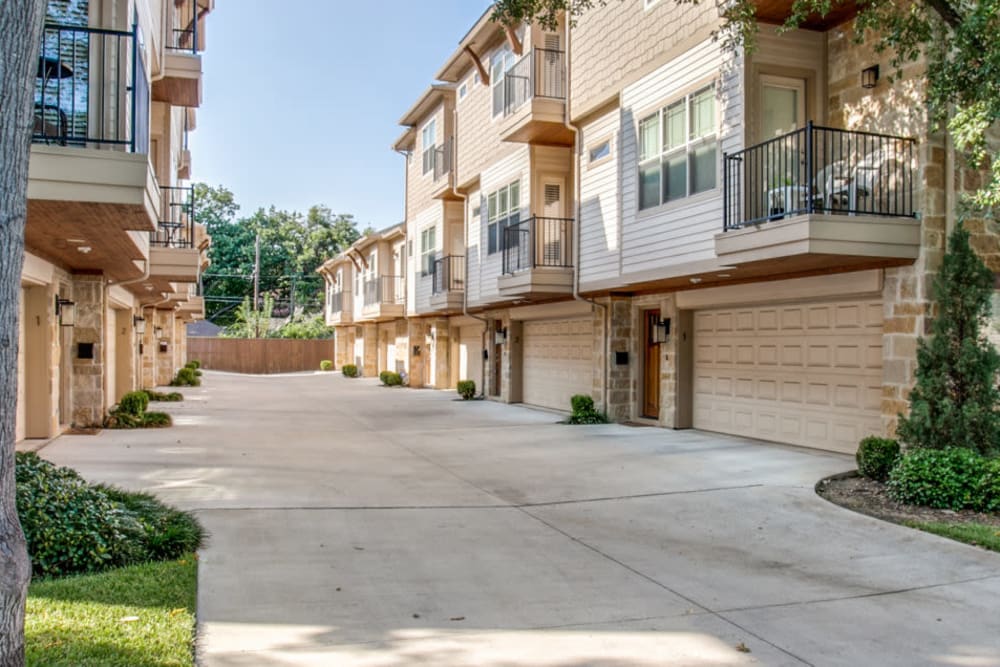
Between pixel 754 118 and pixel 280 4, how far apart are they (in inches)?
343

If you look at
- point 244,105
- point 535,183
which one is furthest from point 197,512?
point 244,105

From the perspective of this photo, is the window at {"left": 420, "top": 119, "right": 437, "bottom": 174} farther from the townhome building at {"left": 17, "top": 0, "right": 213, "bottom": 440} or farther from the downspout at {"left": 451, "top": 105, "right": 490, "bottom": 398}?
the townhome building at {"left": 17, "top": 0, "right": 213, "bottom": 440}

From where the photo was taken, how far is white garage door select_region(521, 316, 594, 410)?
17297 mm

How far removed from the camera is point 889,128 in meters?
9.68

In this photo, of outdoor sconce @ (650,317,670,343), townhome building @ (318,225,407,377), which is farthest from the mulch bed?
townhome building @ (318,225,407,377)

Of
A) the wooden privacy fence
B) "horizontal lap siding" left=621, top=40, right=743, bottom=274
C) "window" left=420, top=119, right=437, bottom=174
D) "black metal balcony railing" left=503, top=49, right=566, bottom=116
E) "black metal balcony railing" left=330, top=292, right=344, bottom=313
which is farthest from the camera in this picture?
the wooden privacy fence

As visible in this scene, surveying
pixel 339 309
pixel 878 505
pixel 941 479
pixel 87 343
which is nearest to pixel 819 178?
pixel 941 479

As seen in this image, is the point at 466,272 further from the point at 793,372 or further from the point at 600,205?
the point at 793,372

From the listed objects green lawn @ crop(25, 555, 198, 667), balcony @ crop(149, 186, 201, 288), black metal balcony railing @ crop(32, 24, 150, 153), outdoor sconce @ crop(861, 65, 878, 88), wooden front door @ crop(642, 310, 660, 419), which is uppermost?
outdoor sconce @ crop(861, 65, 878, 88)

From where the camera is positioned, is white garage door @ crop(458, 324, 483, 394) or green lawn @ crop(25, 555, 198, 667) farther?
white garage door @ crop(458, 324, 483, 394)

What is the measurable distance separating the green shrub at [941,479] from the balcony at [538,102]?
987cm

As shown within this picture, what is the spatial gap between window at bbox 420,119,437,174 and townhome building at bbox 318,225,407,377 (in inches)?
154

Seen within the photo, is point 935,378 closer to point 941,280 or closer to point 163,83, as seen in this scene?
point 941,280

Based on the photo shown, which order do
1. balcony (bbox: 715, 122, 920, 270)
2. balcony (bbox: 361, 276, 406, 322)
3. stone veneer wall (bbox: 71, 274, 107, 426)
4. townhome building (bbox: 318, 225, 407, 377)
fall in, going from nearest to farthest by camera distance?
balcony (bbox: 715, 122, 920, 270) < stone veneer wall (bbox: 71, 274, 107, 426) < balcony (bbox: 361, 276, 406, 322) < townhome building (bbox: 318, 225, 407, 377)
